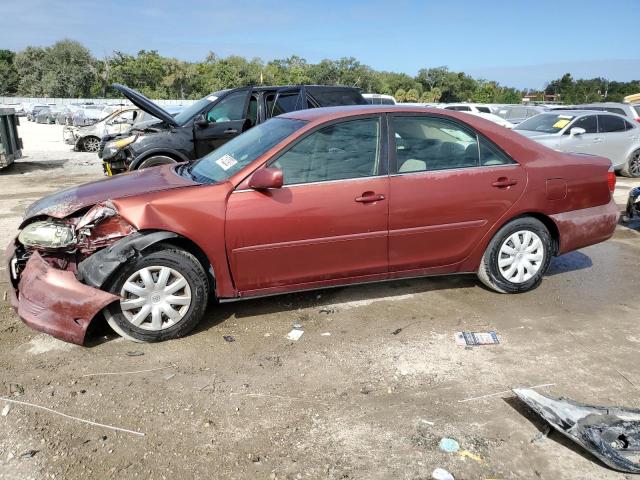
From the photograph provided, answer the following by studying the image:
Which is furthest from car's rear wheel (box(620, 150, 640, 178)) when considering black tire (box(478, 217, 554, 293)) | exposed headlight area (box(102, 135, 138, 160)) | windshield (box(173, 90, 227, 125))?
exposed headlight area (box(102, 135, 138, 160))

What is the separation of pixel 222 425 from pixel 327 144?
2243 millimetres

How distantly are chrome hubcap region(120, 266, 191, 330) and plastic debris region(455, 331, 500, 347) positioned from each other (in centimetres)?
208

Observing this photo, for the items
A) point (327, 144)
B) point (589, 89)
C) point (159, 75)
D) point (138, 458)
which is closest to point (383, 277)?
point (327, 144)

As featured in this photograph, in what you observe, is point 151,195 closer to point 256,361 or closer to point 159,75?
point 256,361

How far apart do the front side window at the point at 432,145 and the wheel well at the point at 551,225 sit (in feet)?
2.49

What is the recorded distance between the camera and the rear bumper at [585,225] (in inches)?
184

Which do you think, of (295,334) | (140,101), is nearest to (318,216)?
(295,334)

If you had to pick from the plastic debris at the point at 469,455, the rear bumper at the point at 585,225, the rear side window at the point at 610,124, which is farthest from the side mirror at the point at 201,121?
the rear side window at the point at 610,124

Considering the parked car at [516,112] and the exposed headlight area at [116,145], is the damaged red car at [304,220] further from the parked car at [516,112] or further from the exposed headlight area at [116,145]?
the parked car at [516,112]

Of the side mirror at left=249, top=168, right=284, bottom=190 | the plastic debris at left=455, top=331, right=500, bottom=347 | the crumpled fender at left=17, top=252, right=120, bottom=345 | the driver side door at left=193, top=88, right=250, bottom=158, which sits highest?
the driver side door at left=193, top=88, right=250, bottom=158

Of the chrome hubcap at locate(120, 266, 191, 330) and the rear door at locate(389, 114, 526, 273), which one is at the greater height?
the rear door at locate(389, 114, 526, 273)

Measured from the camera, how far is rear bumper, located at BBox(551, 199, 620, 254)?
468 centimetres

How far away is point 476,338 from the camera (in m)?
3.91

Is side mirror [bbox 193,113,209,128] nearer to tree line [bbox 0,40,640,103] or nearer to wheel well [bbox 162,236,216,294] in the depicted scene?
wheel well [bbox 162,236,216,294]
